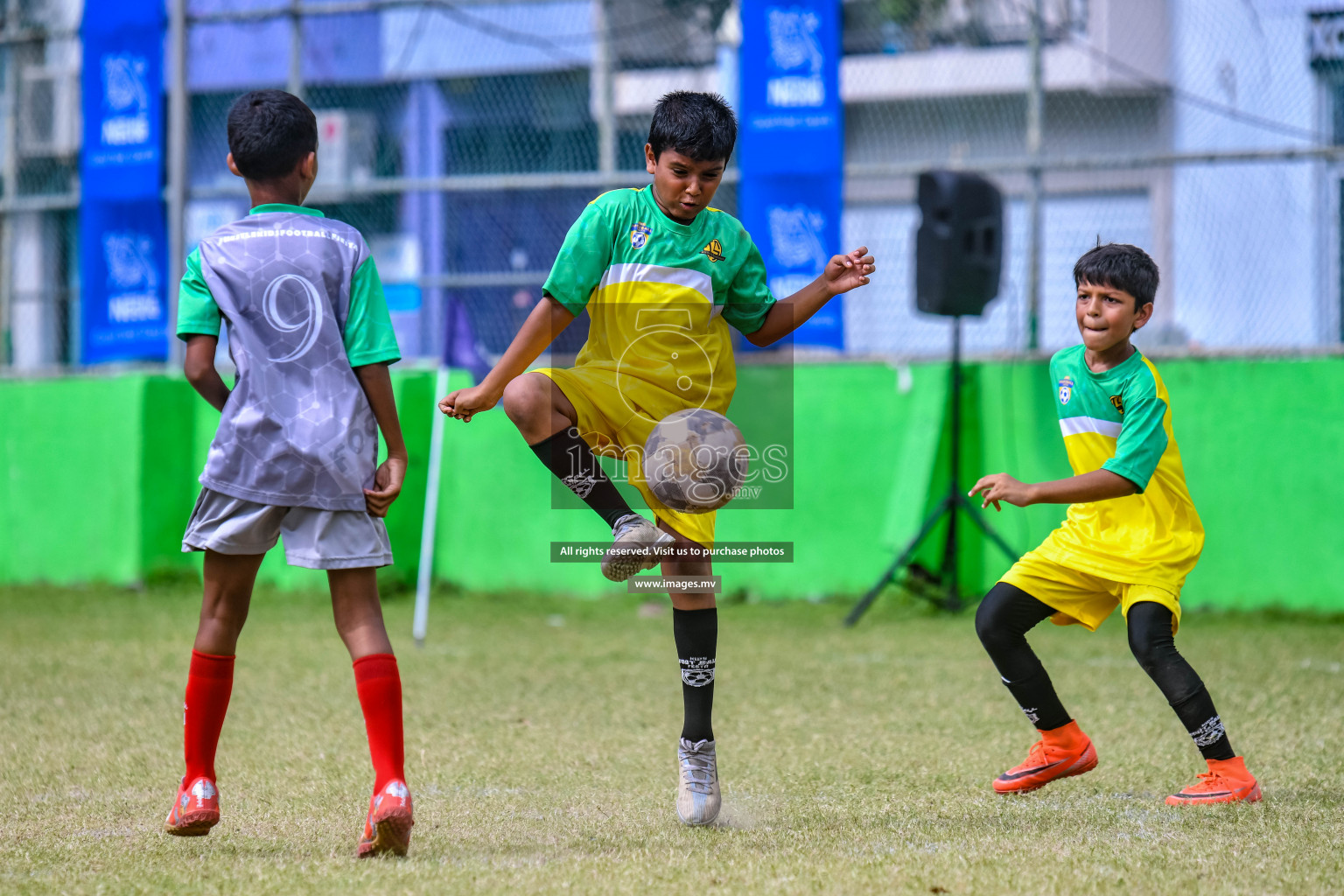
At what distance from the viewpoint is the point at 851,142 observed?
9633mm

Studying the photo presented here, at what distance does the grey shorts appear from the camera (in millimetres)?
3074

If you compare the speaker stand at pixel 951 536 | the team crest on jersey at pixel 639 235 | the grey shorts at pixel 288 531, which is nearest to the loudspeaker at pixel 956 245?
the speaker stand at pixel 951 536

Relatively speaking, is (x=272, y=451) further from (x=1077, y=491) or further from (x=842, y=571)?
(x=842, y=571)

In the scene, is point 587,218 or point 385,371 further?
point 587,218

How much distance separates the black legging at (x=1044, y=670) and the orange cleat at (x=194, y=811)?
6.50 feet

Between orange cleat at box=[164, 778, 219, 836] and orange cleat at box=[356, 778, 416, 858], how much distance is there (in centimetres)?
35

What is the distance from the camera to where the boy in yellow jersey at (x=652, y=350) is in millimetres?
3391

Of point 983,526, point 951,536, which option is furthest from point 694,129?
→ point 951,536

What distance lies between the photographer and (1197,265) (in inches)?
343

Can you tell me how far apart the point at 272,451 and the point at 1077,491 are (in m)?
1.91

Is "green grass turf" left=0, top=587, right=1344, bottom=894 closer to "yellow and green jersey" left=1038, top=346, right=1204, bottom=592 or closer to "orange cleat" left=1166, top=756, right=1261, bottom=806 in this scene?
"orange cleat" left=1166, top=756, right=1261, bottom=806

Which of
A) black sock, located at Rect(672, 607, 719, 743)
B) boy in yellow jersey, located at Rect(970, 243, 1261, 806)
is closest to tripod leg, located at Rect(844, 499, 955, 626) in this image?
boy in yellow jersey, located at Rect(970, 243, 1261, 806)

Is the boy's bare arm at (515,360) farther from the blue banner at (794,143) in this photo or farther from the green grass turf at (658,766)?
the blue banner at (794,143)

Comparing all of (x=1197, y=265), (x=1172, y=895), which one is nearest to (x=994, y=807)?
(x=1172, y=895)
